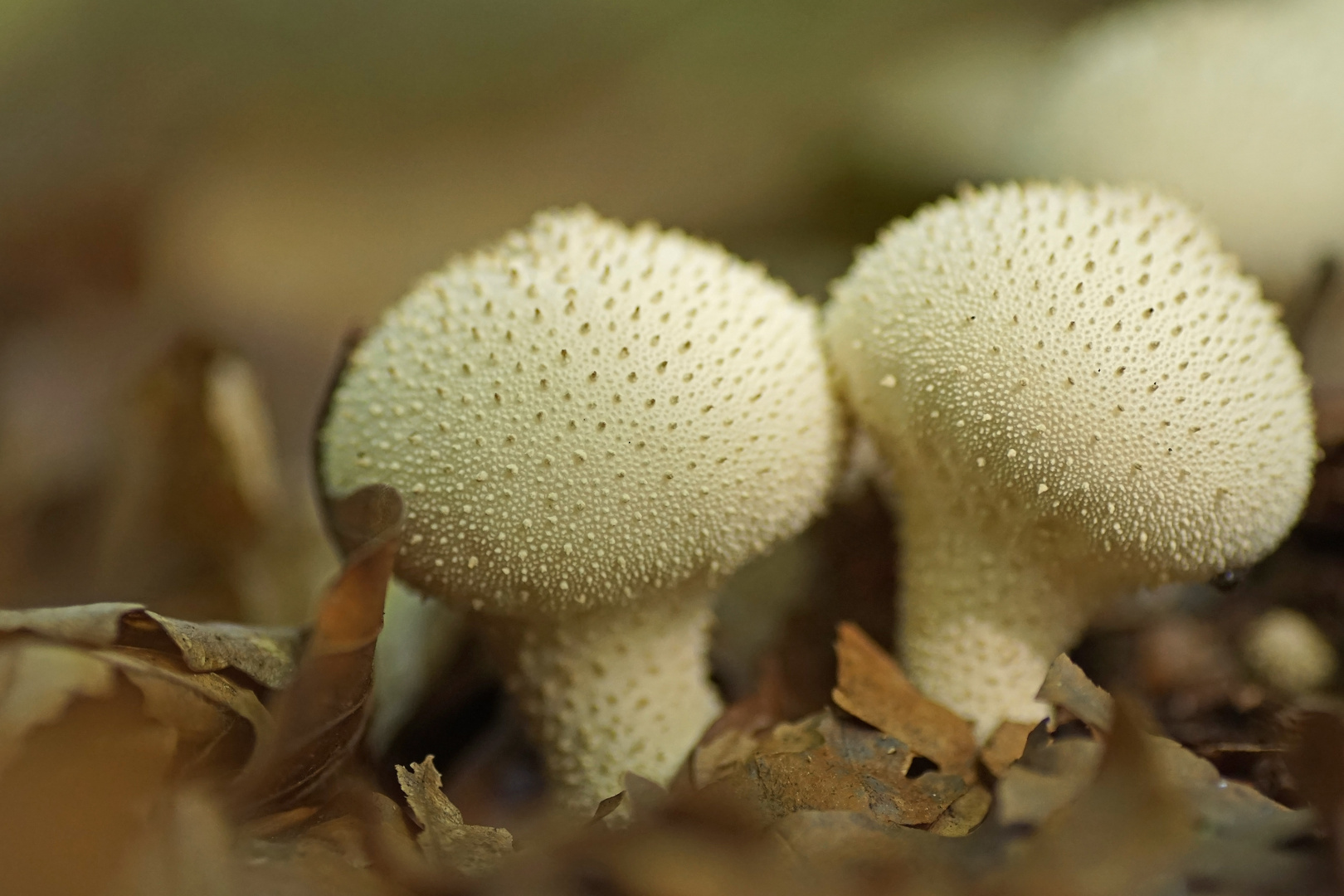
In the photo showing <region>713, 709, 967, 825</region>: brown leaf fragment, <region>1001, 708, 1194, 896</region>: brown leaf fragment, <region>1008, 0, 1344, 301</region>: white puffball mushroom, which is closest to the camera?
<region>1001, 708, 1194, 896</region>: brown leaf fragment

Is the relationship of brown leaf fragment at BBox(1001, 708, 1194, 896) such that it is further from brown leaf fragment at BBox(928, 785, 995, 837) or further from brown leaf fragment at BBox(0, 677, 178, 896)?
brown leaf fragment at BBox(0, 677, 178, 896)

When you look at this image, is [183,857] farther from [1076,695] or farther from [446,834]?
[1076,695]

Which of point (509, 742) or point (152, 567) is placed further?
point (152, 567)

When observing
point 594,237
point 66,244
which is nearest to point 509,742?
point 594,237

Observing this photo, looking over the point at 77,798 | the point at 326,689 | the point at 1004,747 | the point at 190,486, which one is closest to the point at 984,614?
the point at 1004,747

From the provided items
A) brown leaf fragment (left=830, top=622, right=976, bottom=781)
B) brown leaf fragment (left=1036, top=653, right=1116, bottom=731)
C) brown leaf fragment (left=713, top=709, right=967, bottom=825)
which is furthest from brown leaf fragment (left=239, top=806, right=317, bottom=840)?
brown leaf fragment (left=1036, top=653, right=1116, bottom=731)

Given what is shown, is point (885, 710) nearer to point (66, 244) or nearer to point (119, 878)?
point (119, 878)

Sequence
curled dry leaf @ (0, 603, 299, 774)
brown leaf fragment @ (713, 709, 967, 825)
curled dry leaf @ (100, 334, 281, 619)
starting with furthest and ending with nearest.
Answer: curled dry leaf @ (100, 334, 281, 619) → brown leaf fragment @ (713, 709, 967, 825) → curled dry leaf @ (0, 603, 299, 774)
